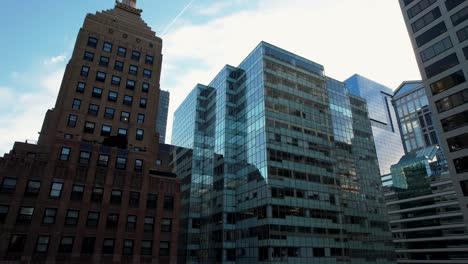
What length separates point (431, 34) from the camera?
47.3 m

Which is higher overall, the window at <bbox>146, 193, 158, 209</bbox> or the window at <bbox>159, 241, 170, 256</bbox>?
the window at <bbox>146, 193, 158, 209</bbox>

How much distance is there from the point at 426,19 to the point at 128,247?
180 feet

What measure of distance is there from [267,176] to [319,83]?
100 feet

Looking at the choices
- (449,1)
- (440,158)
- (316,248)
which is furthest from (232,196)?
(440,158)

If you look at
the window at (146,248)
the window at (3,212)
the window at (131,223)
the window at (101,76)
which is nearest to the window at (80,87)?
the window at (101,76)

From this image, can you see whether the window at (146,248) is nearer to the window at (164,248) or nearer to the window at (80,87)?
the window at (164,248)

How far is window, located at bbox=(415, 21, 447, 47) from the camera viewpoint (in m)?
46.0

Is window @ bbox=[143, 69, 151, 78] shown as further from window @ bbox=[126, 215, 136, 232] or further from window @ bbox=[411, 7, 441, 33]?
window @ bbox=[411, 7, 441, 33]

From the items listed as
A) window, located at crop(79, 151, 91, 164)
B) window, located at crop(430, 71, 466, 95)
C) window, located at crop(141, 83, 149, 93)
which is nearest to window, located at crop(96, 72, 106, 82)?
window, located at crop(141, 83, 149, 93)

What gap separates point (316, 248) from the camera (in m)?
57.3

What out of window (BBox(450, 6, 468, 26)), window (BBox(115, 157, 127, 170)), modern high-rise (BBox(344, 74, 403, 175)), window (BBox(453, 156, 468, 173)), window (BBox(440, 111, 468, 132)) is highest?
modern high-rise (BBox(344, 74, 403, 175))

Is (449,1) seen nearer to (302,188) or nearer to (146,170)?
(302,188)

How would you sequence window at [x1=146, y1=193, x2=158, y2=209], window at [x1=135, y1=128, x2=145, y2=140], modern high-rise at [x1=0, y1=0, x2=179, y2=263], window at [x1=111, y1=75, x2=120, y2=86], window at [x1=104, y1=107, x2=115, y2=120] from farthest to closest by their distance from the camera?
window at [x1=111, y1=75, x2=120, y2=86] < window at [x1=135, y1=128, x2=145, y2=140] < window at [x1=104, y1=107, x2=115, y2=120] < window at [x1=146, y1=193, x2=158, y2=209] < modern high-rise at [x1=0, y1=0, x2=179, y2=263]

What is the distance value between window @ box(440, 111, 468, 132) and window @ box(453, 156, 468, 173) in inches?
176
